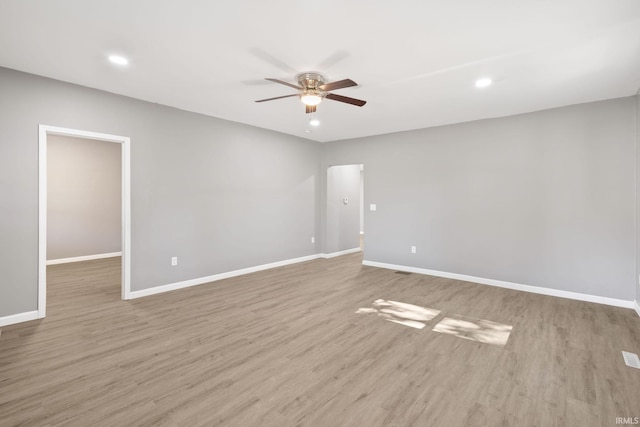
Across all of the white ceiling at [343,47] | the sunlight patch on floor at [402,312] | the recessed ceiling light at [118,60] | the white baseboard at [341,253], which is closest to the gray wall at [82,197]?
the white ceiling at [343,47]

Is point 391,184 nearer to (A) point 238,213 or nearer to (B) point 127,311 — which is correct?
(A) point 238,213

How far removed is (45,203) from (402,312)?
4325 millimetres

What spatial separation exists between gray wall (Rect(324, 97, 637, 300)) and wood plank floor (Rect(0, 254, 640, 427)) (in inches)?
26.2

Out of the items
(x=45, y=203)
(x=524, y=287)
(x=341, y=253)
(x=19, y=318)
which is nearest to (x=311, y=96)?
(x=45, y=203)

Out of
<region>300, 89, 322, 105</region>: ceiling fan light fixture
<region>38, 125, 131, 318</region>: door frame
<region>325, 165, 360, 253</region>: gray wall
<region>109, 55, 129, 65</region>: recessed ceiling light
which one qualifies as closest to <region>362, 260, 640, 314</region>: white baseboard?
<region>325, 165, 360, 253</region>: gray wall

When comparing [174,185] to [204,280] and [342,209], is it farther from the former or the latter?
[342,209]

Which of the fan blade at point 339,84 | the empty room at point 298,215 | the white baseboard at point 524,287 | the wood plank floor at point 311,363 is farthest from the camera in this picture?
the white baseboard at point 524,287

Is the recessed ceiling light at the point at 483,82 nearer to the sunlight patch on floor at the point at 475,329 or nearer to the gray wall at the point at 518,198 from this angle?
the gray wall at the point at 518,198

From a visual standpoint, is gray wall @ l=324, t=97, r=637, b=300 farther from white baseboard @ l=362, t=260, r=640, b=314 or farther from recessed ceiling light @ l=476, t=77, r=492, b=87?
recessed ceiling light @ l=476, t=77, r=492, b=87

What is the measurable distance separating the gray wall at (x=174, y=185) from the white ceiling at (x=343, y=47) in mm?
359

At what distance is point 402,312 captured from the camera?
362cm

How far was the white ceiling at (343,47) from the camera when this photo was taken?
2.16 meters

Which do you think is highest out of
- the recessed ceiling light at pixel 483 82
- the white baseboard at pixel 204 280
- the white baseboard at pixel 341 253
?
the recessed ceiling light at pixel 483 82

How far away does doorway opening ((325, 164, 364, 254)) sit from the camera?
279 inches
